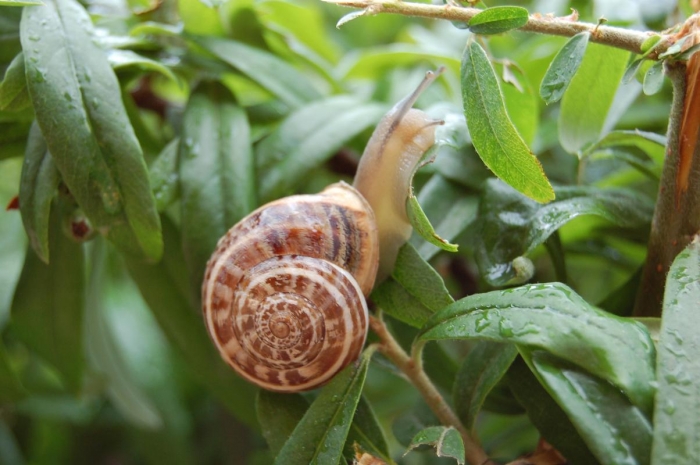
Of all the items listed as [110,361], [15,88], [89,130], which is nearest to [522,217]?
[89,130]

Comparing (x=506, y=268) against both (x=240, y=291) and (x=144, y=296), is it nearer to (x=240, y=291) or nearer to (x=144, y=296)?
(x=240, y=291)

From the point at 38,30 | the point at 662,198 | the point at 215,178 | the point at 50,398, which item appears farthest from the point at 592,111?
the point at 50,398

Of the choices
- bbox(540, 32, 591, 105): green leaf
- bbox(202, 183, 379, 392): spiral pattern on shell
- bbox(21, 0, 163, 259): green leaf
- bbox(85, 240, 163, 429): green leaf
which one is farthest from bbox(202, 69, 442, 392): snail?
bbox(85, 240, 163, 429): green leaf

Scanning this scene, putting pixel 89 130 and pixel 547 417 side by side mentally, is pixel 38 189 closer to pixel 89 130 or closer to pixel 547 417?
pixel 89 130

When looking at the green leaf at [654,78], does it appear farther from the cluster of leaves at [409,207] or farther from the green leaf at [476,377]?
the green leaf at [476,377]

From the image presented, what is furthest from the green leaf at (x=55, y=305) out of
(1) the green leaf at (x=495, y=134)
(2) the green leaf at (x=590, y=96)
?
(2) the green leaf at (x=590, y=96)

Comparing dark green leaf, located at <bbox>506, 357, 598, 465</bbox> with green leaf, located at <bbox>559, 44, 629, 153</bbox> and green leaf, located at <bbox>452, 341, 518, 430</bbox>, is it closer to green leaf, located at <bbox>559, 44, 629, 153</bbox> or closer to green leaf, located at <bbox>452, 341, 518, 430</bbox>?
green leaf, located at <bbox>452, 341, 518, 430</bbox>

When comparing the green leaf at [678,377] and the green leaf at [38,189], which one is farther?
the green leaf at [38,189]
